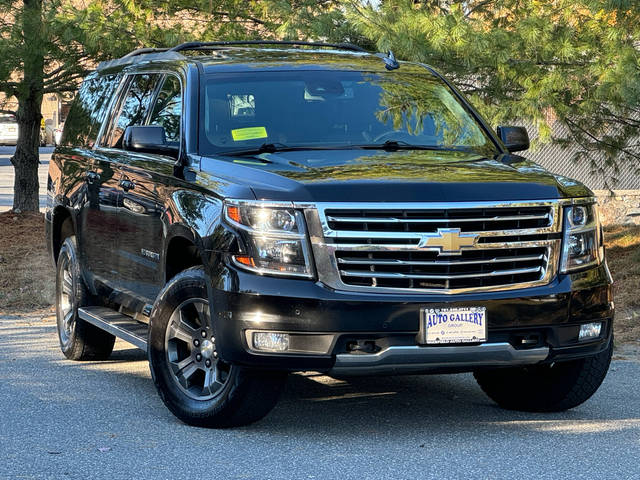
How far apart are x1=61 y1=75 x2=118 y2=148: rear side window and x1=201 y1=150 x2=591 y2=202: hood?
2.28 m

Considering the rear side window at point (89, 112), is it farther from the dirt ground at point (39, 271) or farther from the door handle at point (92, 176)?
the dirt ground at point (39, 271)

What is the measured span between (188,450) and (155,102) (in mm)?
2680

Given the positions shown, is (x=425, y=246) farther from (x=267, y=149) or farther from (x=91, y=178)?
(x=91, y=178)

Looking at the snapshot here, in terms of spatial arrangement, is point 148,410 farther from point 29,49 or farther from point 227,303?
point 29,49

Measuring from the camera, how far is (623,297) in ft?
39.7

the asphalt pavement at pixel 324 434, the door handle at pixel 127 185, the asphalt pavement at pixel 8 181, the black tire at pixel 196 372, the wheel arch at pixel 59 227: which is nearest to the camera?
the asphalt pavement at pixel 324 434

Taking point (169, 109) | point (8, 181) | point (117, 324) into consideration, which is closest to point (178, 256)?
point (117, 324)

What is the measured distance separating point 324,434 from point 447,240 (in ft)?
4.11

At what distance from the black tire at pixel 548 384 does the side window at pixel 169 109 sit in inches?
91.9

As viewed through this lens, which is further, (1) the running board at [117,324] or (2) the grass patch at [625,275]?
(2) the grass patch at [625,275]

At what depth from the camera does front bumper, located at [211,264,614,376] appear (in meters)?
6.02

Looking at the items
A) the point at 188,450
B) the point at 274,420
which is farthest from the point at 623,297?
the point at 188,450

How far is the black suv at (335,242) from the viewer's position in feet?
19.9

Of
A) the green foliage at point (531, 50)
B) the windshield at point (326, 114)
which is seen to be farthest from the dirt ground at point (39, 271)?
the windshield at point (326, 114)
